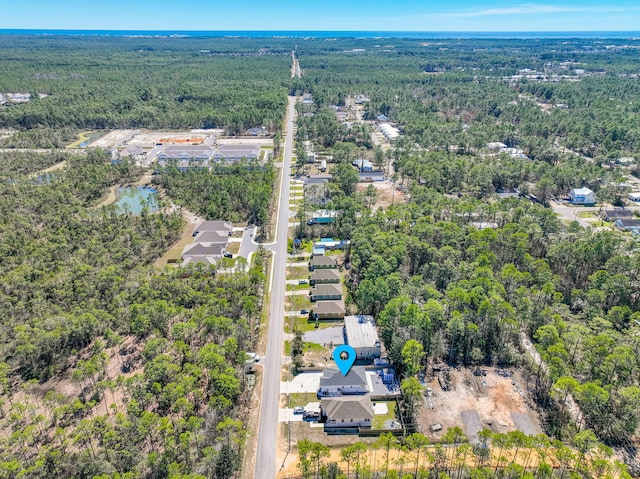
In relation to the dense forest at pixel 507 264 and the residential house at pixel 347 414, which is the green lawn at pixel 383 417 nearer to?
the residential house at pixel 347 414

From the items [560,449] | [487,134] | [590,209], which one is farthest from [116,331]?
[487,134]

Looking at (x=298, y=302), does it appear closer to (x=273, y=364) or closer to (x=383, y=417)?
(x=273, y=364)

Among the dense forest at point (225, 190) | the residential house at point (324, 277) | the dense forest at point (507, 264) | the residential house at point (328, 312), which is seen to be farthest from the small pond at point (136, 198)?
the residential house at point (328, 312)

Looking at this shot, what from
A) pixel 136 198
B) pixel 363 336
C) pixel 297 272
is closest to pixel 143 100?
pixel 136 198

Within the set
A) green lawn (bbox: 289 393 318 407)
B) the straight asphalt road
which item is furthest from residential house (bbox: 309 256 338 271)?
green lawn (bbox: 289 393 318 407)

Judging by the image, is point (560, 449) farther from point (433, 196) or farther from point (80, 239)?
point (80, 239)

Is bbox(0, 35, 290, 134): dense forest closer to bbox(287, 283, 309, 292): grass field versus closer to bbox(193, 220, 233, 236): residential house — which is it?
bbox(193, 220, 233, 236): residential house
